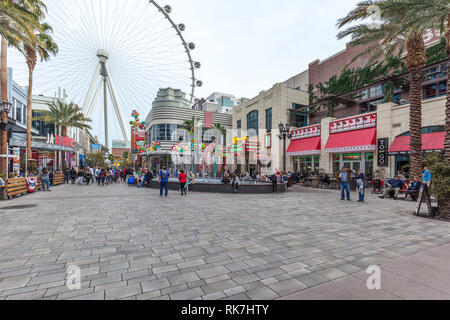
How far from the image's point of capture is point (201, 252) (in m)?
4.29

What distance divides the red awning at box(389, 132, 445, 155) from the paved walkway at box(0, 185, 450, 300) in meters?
10.7

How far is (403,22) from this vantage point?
945 cm

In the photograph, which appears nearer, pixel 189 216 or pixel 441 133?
pixel 189 216

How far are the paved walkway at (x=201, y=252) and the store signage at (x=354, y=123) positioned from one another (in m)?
14.7

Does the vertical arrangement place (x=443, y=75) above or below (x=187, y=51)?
below

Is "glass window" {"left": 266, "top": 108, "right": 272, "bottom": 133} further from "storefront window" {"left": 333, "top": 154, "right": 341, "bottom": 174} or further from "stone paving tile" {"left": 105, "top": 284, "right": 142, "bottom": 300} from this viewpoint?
"stone paving tile" {"left": 105, "top": 284, "right": 142, "bottom": 300}

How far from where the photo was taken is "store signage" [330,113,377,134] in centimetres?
1939

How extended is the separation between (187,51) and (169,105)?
864 inches

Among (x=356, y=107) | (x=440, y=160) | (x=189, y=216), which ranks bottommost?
(x=189, y=216)

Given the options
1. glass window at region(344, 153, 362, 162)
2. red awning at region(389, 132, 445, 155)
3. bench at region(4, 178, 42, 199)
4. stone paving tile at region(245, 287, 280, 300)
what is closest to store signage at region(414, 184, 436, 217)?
stone paving tile at region(245, 287, 280, 300)

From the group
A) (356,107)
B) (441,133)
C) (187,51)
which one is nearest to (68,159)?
(187,51)

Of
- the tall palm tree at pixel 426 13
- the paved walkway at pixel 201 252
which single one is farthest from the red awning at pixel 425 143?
the paved walkway at pixel 201 252

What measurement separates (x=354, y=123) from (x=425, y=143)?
20.7 ft

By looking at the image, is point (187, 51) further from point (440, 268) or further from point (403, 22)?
point (440, 268)
